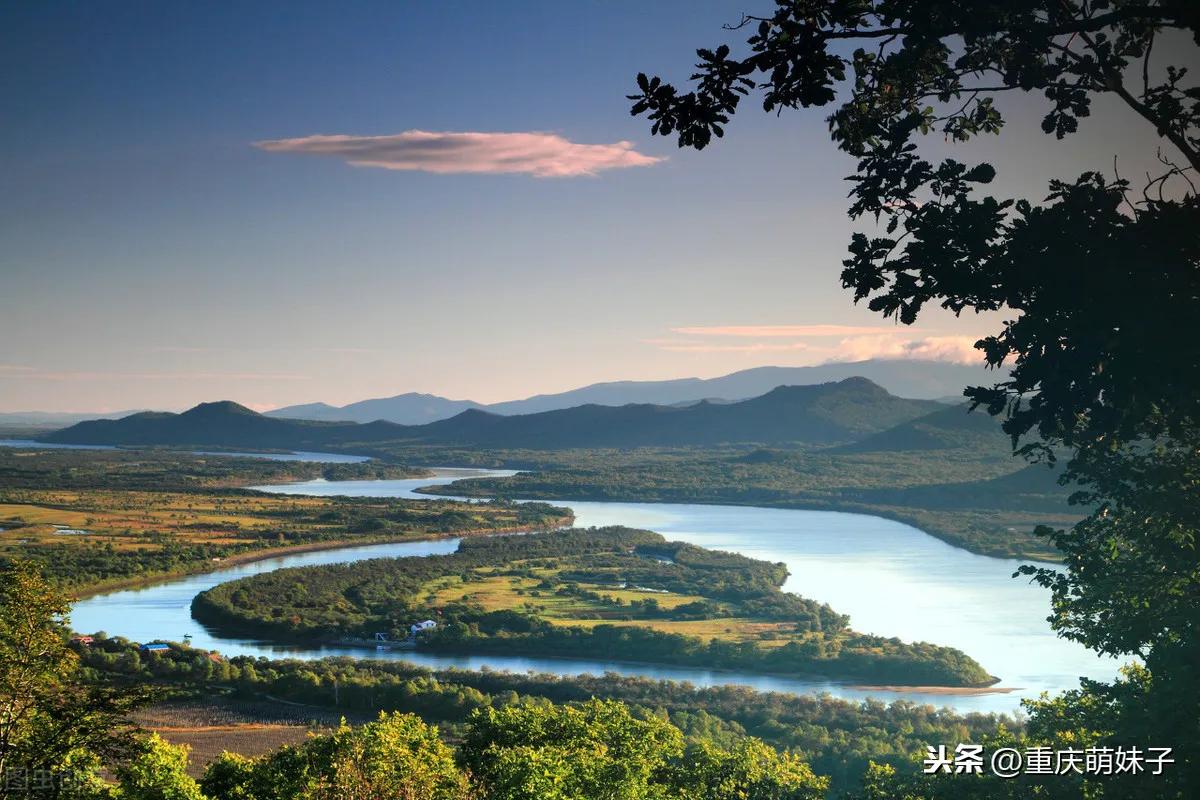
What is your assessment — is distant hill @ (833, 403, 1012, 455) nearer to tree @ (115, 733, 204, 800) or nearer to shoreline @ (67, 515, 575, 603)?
shoreline @ (67, 515, 575, 603)

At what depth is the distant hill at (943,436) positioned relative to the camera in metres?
144

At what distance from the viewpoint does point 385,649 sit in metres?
49.3

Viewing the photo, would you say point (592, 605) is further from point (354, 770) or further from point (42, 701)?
point (42, 701)

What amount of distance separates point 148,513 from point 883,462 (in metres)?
93.3

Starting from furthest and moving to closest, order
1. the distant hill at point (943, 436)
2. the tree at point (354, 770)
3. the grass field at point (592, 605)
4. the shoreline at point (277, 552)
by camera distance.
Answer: the distant hill at point (943, 436) < the shoreline at point (277, 552) < the grass field at point (592, 605) < the tree at point (354, 770)

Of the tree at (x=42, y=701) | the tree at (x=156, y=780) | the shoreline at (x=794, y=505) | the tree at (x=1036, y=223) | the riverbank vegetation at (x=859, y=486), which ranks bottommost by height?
the shoreline at (x=794, y=505)

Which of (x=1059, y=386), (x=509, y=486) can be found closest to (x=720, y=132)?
(x=1059, y=386)

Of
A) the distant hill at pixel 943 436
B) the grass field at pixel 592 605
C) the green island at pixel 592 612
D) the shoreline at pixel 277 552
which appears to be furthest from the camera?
the distant hill at pixel 943 436

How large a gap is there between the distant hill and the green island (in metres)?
82.9

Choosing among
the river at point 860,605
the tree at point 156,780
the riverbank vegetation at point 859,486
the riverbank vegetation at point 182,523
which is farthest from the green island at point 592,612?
the tree at point 156,780

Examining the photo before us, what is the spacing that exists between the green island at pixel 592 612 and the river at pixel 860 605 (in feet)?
4.77

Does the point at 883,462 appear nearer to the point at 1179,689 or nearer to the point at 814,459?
the point at 814,459

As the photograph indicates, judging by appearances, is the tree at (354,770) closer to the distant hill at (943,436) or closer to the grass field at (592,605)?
the grass field at (592,605)

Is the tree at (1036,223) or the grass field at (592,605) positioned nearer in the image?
the tree at (1036,223)
